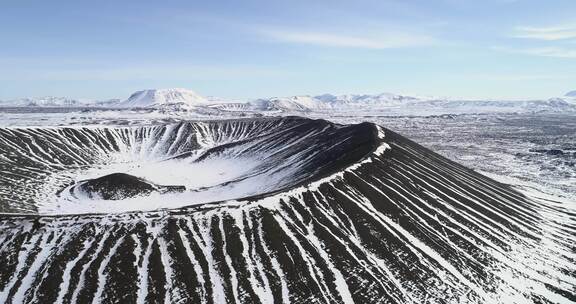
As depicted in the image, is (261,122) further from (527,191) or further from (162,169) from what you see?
(527,191)

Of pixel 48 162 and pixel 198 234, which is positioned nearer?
pixel 198 234

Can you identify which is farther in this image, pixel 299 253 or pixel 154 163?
pixel 154 163

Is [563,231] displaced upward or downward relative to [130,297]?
downward

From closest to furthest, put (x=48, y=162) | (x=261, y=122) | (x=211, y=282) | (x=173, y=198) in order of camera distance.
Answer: (x=211, y=282) → (x=173, y=198) → (x=48, y=162) → (x=261, y=122)

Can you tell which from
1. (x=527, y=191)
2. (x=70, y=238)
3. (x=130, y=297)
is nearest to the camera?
(x=130, y=297)

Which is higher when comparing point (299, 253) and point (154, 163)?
point (299, 253)

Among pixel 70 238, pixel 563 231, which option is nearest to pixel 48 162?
pixel 70 238

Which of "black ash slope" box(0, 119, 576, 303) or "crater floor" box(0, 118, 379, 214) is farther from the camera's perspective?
"crater floor" box(0, 118, 379, 214)

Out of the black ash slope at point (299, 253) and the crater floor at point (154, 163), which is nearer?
the black ash slope at point (299, 253)
